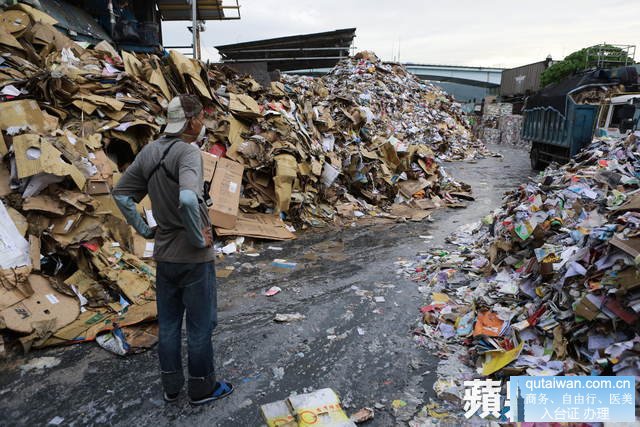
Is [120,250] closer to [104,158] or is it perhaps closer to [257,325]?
[104,158]

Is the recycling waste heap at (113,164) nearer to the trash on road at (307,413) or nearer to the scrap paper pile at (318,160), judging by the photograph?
the scrap paper pile at (318,160)

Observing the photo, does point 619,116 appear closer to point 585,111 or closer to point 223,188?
point 585,111

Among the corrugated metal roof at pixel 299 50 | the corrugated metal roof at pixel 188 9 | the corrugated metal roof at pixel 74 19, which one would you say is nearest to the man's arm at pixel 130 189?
the corrugated metal roof at pixel 74 19

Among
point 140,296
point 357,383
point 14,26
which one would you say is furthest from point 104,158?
point 357,383

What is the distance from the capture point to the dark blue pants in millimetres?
2355

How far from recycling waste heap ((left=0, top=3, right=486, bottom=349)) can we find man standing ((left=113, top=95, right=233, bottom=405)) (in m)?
0.84

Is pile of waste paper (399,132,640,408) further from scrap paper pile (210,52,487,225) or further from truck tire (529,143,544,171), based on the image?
truck tire (529,143,544,171)

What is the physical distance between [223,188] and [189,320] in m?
3.44

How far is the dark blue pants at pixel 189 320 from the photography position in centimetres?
236

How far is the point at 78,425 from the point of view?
2314 millimetres

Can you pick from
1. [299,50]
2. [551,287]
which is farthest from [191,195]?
[299,50]

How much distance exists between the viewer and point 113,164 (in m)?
4.79

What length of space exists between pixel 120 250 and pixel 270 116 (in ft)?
12.7

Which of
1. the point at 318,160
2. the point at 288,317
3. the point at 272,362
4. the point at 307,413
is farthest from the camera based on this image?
the point at 318,160
